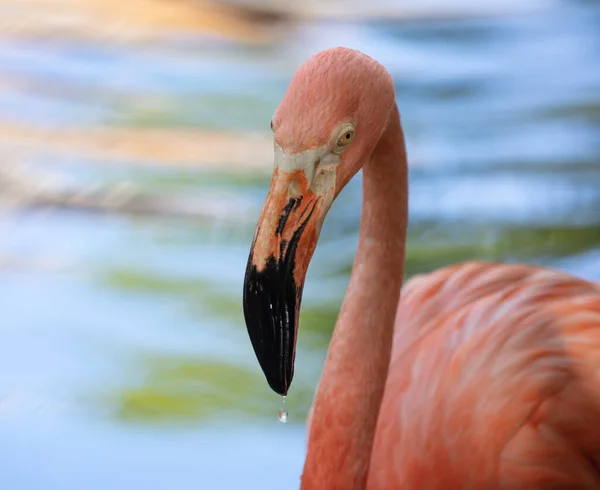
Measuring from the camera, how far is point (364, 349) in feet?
5.82

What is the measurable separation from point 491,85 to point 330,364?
3.02 meters

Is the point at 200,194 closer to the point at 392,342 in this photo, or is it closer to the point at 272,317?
Answer: the point at 392,342

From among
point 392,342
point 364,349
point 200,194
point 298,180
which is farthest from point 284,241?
point 200,194

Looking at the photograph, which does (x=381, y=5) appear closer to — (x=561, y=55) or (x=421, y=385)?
(x=561, y=55)

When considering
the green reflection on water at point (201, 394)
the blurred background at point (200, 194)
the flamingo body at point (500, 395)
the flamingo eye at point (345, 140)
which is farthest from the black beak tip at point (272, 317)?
the green reflection on water at point (201, 394)

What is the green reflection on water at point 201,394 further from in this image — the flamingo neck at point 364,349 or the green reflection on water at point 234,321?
the flamingo neck at point 364,349

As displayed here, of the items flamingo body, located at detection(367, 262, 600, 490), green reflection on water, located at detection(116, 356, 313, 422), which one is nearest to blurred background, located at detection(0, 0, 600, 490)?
green reflection on water, located at detection(116, 356, 313, 422)

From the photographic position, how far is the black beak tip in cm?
146

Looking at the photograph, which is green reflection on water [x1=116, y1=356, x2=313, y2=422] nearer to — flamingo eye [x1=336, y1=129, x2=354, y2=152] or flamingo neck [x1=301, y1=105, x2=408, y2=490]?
flamingo neck [x1=301, y1=105, x2=408, y2=490]

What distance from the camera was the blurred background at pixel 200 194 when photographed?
285cm

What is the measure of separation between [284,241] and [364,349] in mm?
402

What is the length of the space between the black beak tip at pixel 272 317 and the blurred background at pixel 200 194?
117 centimetres

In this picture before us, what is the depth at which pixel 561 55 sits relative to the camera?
4.70 metres

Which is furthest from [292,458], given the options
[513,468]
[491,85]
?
[491,85]
